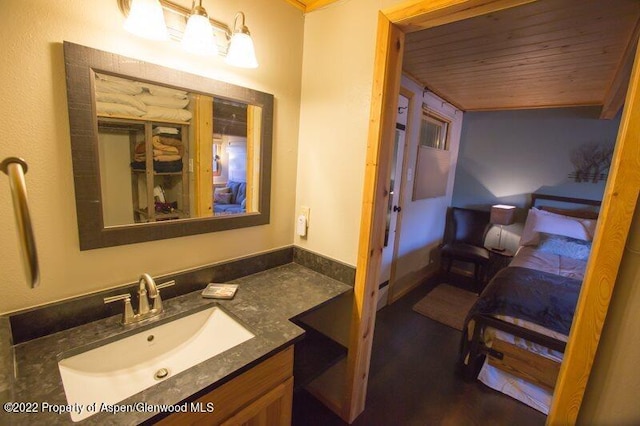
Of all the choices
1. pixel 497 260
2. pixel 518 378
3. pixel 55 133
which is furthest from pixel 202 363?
pixel 497 260

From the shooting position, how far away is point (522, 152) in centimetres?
355

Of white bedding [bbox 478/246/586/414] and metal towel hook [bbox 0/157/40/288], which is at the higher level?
metal towel hook [bbox 0/157/40/288]

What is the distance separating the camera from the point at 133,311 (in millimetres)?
1102

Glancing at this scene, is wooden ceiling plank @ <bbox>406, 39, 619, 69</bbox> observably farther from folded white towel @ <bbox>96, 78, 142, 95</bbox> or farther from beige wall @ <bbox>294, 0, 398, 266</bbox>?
folded white towel @ <bbox>96, 78, 142, 95</bbox>

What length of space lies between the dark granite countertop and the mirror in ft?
1.04

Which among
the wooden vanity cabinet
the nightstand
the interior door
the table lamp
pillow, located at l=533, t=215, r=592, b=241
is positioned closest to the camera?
the wooden vanity cabinet

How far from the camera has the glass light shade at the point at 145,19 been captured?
3.08ft

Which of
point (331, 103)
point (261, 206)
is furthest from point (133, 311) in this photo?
point (331, 103)

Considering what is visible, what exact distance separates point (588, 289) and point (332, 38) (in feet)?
4.91

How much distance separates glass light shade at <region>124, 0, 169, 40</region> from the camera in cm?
94

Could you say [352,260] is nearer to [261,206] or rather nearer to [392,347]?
[261,206]

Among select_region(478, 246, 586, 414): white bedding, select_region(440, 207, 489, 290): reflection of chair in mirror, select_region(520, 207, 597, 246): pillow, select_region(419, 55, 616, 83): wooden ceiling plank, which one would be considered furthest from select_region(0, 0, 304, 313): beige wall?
select_region(520, 207, 597, 246): pillow

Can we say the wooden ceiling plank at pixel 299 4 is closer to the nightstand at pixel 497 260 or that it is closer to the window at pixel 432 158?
the window at pixel 432 158

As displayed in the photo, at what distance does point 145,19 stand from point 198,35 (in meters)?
0.18
